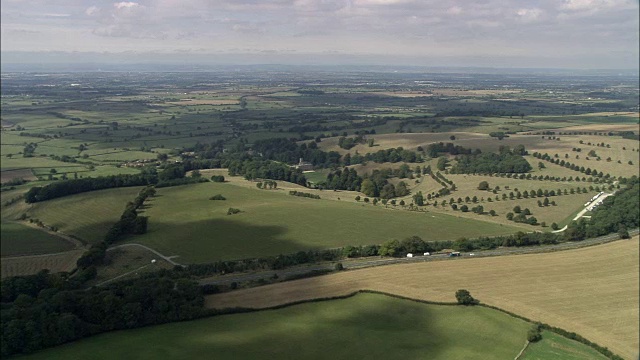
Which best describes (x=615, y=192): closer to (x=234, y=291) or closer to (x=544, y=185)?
(x=544, y=185)

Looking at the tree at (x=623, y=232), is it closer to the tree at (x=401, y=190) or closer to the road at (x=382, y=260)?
the road at (x=382, y=260)

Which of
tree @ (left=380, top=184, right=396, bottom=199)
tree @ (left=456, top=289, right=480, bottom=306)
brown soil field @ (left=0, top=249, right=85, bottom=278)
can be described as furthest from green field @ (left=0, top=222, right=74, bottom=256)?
tree @ (left=380, top=184, right=396, bottom=199)

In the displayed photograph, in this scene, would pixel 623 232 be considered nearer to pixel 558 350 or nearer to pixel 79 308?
pixel 558 350

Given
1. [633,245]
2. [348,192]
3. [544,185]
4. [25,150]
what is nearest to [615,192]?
[544,185]

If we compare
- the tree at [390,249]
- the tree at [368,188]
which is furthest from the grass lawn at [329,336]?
the tree at [368,188]

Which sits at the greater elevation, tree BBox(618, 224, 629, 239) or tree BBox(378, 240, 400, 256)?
tree BBox(618, 224, 629, 239)

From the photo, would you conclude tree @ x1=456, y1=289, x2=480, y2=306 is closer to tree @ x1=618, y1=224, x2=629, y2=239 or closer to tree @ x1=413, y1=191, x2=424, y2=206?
tree @ x1=618, y1=224, x2=629, y2=239

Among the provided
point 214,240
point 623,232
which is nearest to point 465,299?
point 623,232
